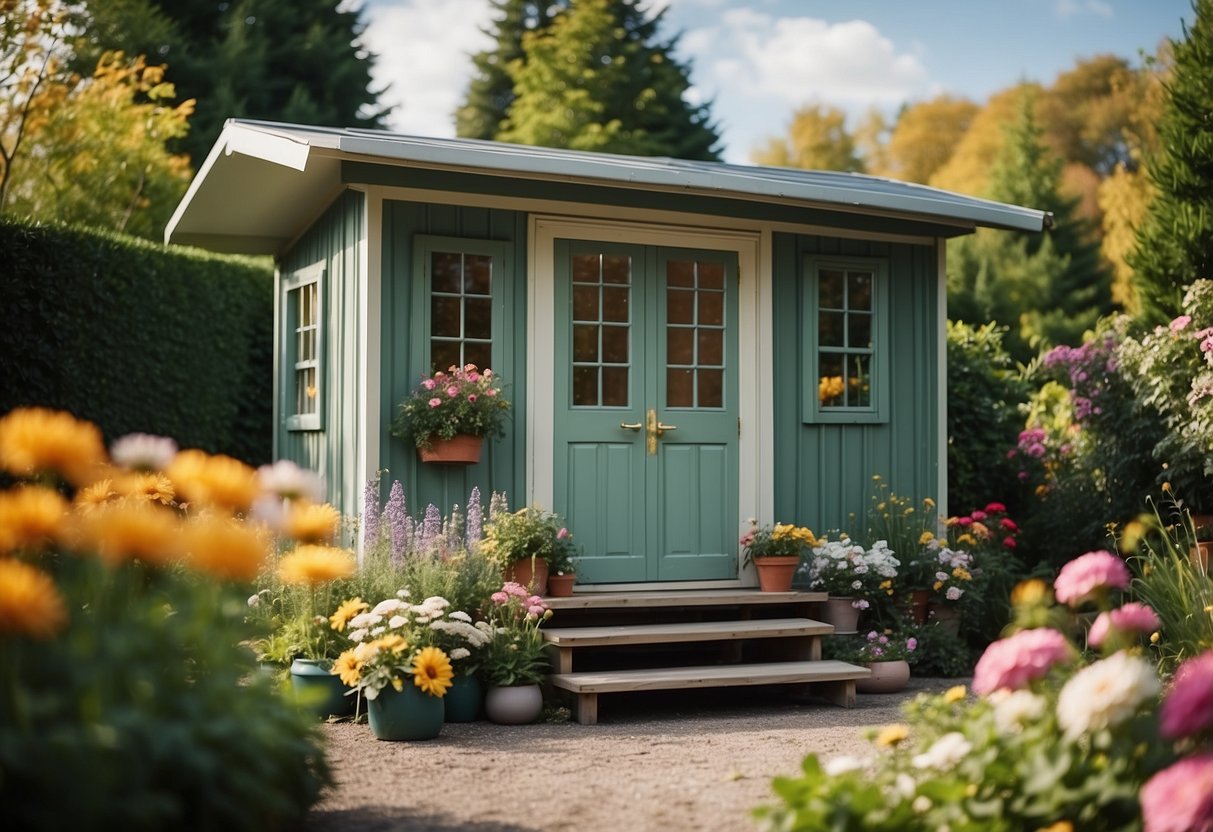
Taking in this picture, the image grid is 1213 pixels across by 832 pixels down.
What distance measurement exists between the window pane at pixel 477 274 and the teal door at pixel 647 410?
0.40 m

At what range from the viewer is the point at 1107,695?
307cm

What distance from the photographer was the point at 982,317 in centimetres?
2094

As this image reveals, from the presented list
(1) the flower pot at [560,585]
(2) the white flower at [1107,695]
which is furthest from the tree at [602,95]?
(2) the white flower at [1107,695]

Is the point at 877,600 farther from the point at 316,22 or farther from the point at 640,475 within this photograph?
the point at 316,22

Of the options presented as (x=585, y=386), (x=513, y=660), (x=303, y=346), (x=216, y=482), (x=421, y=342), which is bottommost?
(x=513, y=660)

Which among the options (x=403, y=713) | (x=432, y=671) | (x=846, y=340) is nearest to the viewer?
(x=432, y=671)

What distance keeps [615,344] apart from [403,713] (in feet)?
8.92

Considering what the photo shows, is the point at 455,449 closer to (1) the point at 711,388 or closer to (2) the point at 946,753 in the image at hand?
(1) the point at 711,388

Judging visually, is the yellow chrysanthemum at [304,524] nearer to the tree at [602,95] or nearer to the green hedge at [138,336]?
the green hedge at [138,336]

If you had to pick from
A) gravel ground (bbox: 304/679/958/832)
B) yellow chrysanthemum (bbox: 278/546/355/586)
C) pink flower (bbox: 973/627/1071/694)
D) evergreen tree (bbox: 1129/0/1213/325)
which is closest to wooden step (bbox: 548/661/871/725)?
gravel ground (bbox: 304/679/958/832)

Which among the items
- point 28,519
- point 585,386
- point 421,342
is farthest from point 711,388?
point 28,519

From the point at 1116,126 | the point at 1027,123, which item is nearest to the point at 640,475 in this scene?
the point at 1027,123

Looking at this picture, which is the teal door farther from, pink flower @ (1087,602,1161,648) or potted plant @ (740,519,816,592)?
pink flower @ (1087,602,1161,648)

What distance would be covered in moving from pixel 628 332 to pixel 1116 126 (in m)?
23.7
